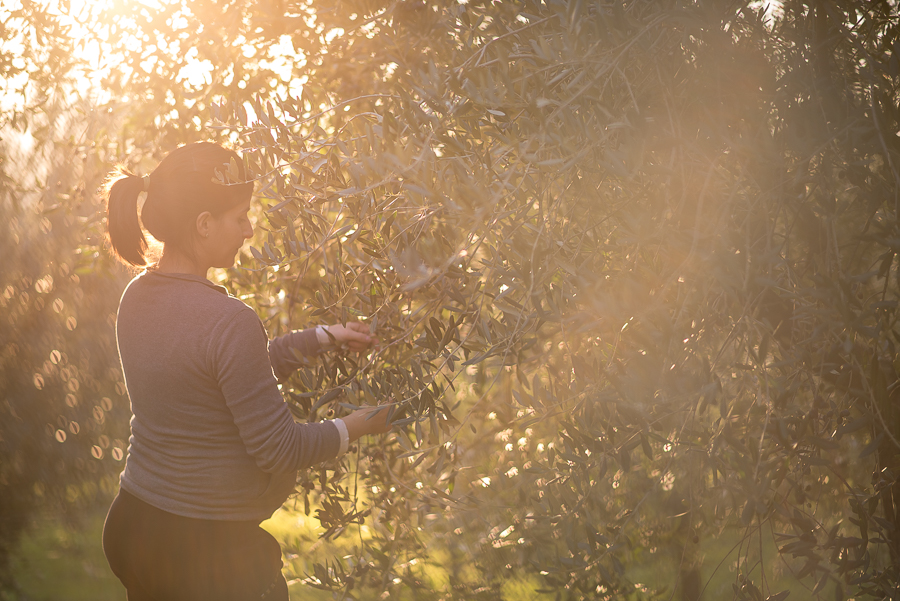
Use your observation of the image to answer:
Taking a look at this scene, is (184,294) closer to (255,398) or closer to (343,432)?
(255,398)

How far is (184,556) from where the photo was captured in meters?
1.90

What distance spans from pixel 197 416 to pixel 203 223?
21.8 inches

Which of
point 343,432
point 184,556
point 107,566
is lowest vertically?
point 107,566

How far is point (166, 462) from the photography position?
192cm

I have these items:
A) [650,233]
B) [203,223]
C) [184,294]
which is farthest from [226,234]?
[650,233]

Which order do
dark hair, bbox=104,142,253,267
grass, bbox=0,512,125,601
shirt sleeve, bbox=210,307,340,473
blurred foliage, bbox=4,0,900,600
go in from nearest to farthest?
blurred foliage, bbox=4,0,900,600 → shirt sleeve, bbox=210,307,340,473 → dark hair, bbox=104,142,253,267 → grass, bbox=0,512,125,601

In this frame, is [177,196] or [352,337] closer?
[177,196]

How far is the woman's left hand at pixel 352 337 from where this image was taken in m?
2.26

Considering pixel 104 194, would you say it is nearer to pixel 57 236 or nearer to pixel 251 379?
pixel 251 379

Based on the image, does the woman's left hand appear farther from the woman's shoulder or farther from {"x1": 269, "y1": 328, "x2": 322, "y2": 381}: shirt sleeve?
the woman's shoulder

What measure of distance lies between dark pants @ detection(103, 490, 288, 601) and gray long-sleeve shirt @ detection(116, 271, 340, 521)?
0.15 feet

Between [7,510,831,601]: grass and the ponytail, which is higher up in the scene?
the ponytail

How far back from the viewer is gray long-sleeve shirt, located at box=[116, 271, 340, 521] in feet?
5.96

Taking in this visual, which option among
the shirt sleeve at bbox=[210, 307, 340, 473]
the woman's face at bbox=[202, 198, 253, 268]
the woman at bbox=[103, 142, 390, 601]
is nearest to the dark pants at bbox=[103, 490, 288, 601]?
the woman at bbox=[103, 142, 390, 601]
